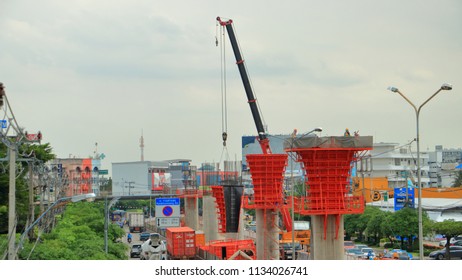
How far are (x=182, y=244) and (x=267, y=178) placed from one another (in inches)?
762

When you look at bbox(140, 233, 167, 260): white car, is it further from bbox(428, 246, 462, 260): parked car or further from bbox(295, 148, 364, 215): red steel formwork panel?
bbox(295, 148, 364, 215): red steel formwork panel

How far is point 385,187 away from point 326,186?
74.1m

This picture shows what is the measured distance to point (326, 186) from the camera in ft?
120

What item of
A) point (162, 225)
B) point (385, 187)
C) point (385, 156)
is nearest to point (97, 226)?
point (162, 225)

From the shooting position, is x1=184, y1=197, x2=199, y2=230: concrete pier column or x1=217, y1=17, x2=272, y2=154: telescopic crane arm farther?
x1=184, y1=197, x2=199, y2=230: concrete pier column

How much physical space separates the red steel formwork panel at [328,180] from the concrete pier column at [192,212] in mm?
60335

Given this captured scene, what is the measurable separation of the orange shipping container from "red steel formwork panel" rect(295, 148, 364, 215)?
3463 centimetres

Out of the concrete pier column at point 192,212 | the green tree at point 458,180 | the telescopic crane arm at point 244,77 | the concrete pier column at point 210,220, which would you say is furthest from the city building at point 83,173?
the telescopic crane arm at point 244,77

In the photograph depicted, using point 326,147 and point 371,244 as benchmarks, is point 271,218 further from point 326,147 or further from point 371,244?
point 371,244

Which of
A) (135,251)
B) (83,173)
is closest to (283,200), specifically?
(135,251)

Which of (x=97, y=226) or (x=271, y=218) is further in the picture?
(x=97, y=226)

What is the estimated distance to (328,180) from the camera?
→ 3647 cm

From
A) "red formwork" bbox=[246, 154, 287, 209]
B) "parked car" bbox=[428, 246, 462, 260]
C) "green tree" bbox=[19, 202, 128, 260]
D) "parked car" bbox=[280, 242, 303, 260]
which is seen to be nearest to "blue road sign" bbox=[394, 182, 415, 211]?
"parked car" bbox=[428, 246, 462, 260]

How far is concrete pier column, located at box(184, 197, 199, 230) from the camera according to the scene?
96.7 meters
